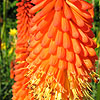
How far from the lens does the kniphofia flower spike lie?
6.27ft

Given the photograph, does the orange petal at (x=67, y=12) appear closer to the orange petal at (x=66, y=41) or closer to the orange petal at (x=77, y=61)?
the orange petal at (x=66, y=41)

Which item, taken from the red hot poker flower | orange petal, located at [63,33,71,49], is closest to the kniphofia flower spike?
orange petal, located at [63,33,71,49]

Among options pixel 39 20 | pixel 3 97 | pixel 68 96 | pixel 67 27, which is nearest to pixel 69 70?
pixel 68 96

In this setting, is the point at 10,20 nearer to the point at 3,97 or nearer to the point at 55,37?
the point at 3,97

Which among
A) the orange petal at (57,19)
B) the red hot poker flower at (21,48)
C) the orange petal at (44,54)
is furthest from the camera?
the red hot poker flower at (21,48)

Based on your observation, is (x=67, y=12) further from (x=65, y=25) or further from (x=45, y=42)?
(x=45, y=42)

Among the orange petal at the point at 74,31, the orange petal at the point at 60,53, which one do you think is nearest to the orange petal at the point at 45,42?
the orange petal at the point at 60,53

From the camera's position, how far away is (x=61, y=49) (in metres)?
1.92

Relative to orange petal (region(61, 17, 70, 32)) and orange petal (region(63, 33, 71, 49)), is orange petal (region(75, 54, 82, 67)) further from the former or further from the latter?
orange petal (region(61, 17, 70, 32))

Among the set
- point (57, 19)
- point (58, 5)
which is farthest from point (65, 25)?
point (58, 5)

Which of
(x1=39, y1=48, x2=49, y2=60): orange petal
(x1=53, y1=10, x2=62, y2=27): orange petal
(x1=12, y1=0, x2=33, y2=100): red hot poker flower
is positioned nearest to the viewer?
(x1=53, y1=10, x2=62, y2=27): orange petal

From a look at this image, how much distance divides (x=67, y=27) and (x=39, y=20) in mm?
334

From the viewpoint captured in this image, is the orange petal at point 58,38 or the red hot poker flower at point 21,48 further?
the red hot poker flower at point 21,48

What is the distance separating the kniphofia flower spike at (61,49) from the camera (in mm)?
1912
